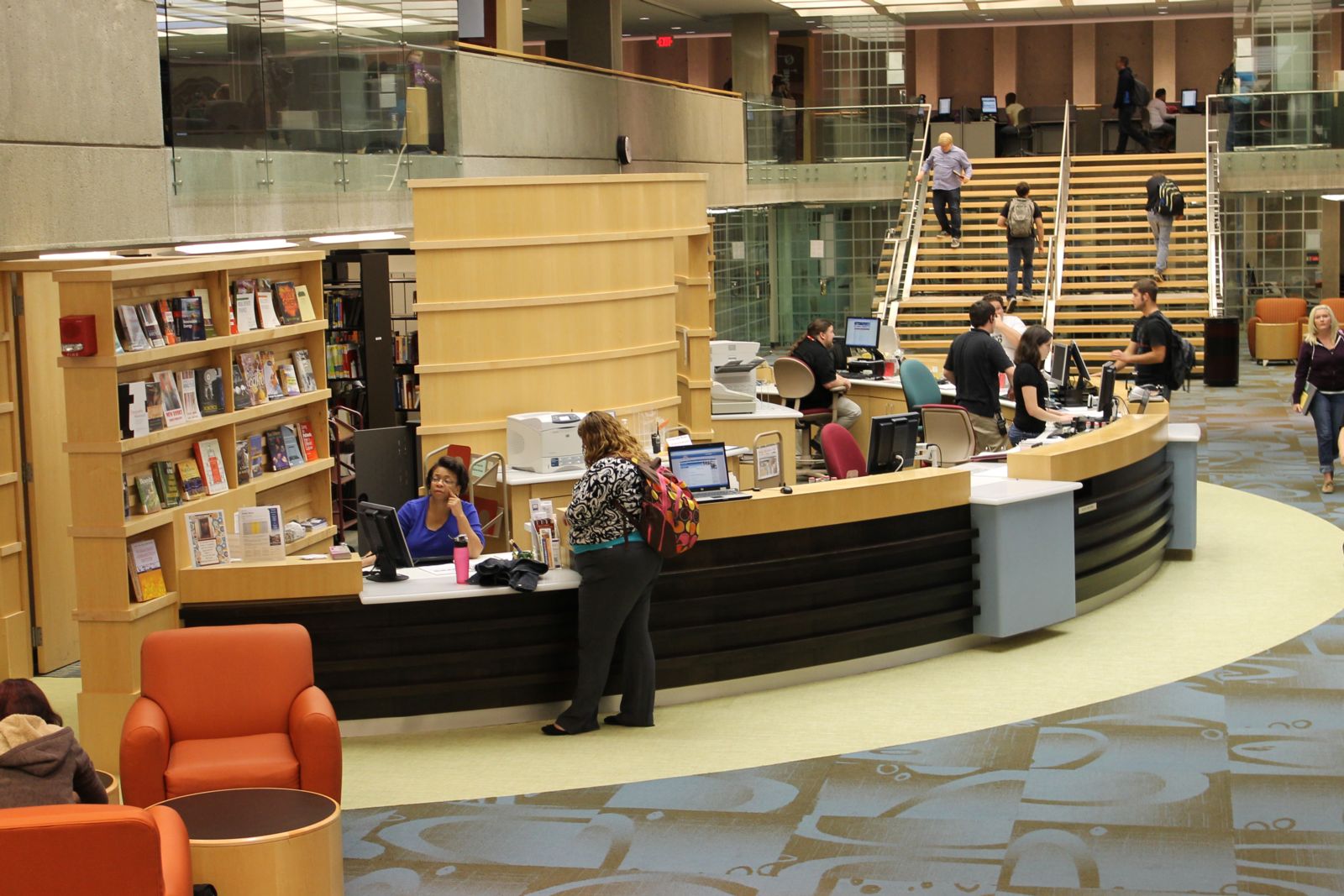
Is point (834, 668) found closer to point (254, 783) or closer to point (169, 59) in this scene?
point (254, 783)

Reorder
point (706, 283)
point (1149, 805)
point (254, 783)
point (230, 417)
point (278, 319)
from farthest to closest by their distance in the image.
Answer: point (706, 283) < point (278, 319) < point (230, 417) < point (1149, 805) < point (254, 783)

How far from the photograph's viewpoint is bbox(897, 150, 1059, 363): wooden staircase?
849 inches

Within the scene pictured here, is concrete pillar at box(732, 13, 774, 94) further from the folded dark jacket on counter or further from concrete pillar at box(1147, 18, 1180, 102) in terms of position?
the folded dark jacket on counter

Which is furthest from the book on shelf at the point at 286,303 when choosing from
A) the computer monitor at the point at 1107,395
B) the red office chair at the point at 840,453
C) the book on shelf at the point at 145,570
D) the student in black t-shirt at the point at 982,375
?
the computer monitor at the point at 1107,395

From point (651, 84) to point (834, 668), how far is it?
44.7 ft

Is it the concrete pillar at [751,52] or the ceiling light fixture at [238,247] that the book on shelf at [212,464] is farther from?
the concrete pillar at [751,52]

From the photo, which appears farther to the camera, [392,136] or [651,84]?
[651,84]

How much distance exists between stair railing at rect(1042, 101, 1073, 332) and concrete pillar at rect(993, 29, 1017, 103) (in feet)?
37.1

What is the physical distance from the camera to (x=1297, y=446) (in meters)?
15.7

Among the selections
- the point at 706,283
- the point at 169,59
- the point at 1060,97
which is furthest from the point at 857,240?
the point at 169,59

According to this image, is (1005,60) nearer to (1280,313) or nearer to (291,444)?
(1280,313)

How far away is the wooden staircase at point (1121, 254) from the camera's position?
21297mm

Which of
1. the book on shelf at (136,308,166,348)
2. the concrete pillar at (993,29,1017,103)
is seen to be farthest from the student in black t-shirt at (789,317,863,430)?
the concrete pillar at (993,29,1017,103)

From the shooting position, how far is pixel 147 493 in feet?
24.3
